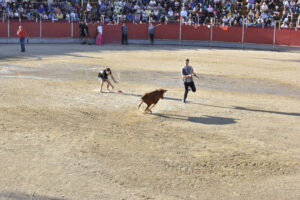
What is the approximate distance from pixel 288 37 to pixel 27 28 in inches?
696

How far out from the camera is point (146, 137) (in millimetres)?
10672

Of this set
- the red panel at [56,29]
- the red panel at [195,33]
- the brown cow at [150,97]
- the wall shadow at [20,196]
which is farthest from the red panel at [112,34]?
the wall shadow at [20,196]

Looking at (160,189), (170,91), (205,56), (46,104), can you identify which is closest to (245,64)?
(205,56)

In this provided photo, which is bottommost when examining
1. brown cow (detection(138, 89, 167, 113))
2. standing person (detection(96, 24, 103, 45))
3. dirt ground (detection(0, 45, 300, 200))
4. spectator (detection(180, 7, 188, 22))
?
dirt ground (detection(0, 45, 300, 200))

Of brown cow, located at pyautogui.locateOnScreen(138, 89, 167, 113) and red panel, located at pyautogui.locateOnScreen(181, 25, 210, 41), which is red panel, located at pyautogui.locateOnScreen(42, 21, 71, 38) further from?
brown cow, located at pyautogui.locateOnScreen(138, 89, 167, 113)

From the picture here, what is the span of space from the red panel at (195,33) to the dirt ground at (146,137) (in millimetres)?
12246

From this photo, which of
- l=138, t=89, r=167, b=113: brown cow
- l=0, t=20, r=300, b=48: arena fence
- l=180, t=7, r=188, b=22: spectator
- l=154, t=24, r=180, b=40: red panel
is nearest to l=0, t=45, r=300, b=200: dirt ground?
l=138, t=89, r=167, b=113: brown cow

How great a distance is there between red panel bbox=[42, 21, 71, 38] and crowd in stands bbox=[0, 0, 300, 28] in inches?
29.9

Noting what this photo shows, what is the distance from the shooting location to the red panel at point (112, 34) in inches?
1292

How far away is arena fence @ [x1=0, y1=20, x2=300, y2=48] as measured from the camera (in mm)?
30562

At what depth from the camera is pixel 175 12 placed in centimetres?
3431

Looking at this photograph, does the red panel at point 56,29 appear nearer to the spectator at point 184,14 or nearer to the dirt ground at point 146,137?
the spectator at point 184,14

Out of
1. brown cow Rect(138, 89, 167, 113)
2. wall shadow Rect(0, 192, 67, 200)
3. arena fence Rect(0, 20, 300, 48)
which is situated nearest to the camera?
wall shadow Rect(0, 192, 67, 200)

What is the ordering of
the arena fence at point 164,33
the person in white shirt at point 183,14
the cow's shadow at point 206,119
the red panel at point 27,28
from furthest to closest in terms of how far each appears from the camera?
the person in white shirt at point 183,14, the red panel at point 27,28, the arena fence at point 164,33, the cow's shadow at point 206,119
